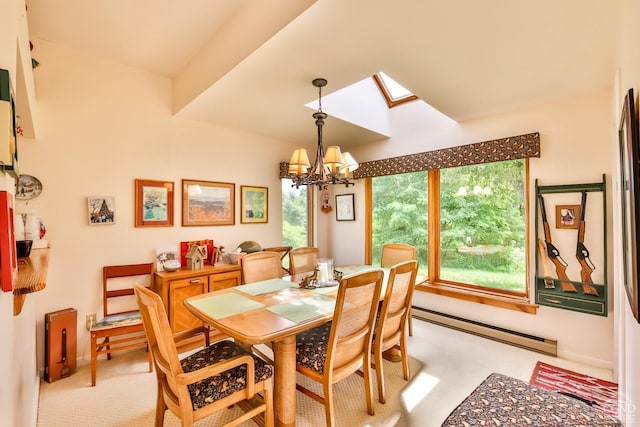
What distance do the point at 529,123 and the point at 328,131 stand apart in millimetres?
2302

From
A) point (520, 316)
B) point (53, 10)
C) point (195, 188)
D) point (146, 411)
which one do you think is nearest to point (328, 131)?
point (195, 188)

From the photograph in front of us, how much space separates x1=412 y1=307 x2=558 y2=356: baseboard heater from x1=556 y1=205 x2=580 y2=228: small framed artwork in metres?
1.17

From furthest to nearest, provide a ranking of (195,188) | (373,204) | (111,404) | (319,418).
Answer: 1. (373,204)
2. (195,188)
3. (111,404)
4. (319,418)

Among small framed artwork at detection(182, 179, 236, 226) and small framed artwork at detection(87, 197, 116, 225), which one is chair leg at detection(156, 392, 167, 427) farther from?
small framed artwork at detection(182, 179, 236, 226)

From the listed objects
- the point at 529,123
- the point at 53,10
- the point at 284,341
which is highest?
the point at 53,10

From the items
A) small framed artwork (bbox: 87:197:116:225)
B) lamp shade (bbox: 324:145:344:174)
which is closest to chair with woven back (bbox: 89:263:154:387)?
small framed artwork (bbox: 87:197:116:225)

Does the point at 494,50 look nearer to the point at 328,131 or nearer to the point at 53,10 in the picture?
the point at 328,131

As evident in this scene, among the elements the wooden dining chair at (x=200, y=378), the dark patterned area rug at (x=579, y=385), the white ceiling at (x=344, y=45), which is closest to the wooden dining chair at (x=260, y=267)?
the wooden dining chair at (x=200, y=378)

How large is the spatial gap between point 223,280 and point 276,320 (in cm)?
168

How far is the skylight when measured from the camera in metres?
3.79

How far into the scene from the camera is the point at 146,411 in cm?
203

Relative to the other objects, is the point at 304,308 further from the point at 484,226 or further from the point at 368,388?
the point at 484,226

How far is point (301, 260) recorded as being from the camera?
341cm

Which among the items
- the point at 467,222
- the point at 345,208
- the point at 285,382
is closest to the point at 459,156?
the point at 467,222
